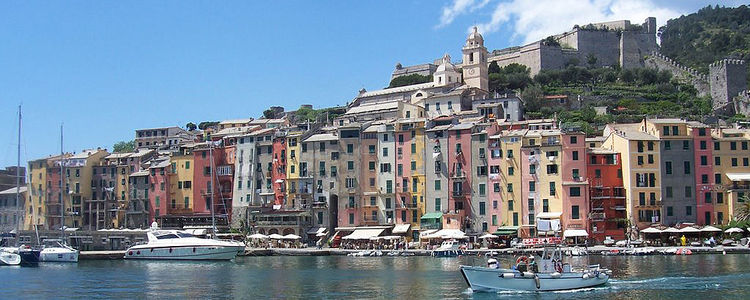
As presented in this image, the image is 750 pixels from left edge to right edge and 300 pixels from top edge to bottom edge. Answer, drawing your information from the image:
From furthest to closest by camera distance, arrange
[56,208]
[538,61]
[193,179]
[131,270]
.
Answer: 1. [538,61]
2. [56,208]
3. [193,179]
4. [131,270]

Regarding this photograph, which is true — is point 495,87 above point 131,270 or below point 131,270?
above

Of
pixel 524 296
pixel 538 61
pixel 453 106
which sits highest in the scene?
pixel 538 61

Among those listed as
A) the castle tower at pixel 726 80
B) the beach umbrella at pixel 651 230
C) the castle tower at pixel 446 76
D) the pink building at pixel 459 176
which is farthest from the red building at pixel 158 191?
the castle tower at pixel 726 80

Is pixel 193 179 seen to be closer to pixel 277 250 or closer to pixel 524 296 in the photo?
pixel 277 250

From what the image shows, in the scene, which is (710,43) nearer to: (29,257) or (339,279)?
(29,257)

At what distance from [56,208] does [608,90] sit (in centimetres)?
7277

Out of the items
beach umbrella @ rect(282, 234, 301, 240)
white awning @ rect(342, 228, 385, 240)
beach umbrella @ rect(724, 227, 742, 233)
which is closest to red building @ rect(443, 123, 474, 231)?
white awning @ rect(342, 228, 385, 240)

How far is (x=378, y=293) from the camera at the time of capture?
167ft

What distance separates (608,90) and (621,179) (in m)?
46.8

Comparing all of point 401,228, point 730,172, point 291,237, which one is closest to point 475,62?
point 401,228

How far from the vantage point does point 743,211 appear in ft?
266

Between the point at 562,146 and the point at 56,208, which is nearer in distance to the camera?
the point at 562,146

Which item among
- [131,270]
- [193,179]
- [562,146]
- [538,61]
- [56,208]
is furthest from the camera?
[538,61]

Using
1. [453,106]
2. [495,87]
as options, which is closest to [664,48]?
[495,87]
